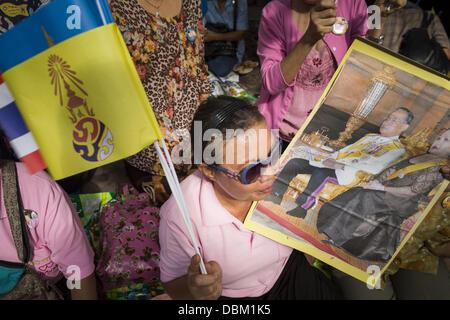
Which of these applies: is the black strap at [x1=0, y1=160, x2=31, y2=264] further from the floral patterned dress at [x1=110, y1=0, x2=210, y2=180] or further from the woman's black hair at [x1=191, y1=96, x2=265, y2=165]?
the floral patterned dress at [x1=110, y1=0, x2=210, y2=180]

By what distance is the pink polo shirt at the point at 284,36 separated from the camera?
1.25 meters

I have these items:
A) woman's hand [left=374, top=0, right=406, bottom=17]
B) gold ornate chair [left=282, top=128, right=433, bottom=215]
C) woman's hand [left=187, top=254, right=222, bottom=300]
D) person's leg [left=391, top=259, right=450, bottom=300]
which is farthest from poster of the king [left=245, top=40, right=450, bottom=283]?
person's leg [left=391, top=259, right=450, bottom=300]

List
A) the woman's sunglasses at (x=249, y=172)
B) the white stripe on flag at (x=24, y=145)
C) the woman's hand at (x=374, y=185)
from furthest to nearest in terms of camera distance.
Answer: the woman's hand at (x=374, y=185) → the woman's sunglasses at (x=249, y=172) → the white stripe on flag at (x=24, y=145)

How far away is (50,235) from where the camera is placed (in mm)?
1128

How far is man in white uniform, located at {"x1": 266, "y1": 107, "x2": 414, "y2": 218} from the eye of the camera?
1.00 metres

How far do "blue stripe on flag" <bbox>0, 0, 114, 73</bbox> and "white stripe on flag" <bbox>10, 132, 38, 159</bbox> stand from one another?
0.69 feet

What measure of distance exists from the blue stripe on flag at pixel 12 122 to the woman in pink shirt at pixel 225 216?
563 millimetres

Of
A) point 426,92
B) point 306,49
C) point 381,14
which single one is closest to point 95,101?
point 306,49

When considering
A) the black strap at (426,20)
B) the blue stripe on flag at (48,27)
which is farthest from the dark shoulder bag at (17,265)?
the black strap at (426,20)

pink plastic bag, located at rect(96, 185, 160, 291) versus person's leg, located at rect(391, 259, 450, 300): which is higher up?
pink plastic bag, located at rect(96, 185, 160, 291)

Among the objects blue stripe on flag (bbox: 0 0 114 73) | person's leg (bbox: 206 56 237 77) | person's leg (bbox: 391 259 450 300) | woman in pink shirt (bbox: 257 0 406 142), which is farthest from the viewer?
person's leg (bbox: 206 56 237 77)

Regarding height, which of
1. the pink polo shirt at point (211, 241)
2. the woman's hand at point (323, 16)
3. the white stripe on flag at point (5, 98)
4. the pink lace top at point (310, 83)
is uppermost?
the white stripe on flag at point (5, 98)

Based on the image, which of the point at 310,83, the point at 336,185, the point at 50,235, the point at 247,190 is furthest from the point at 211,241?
the point at 310,83

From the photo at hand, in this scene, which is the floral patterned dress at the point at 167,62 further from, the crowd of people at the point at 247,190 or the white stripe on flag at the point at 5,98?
the white stripe on flag at the point at 5,98
